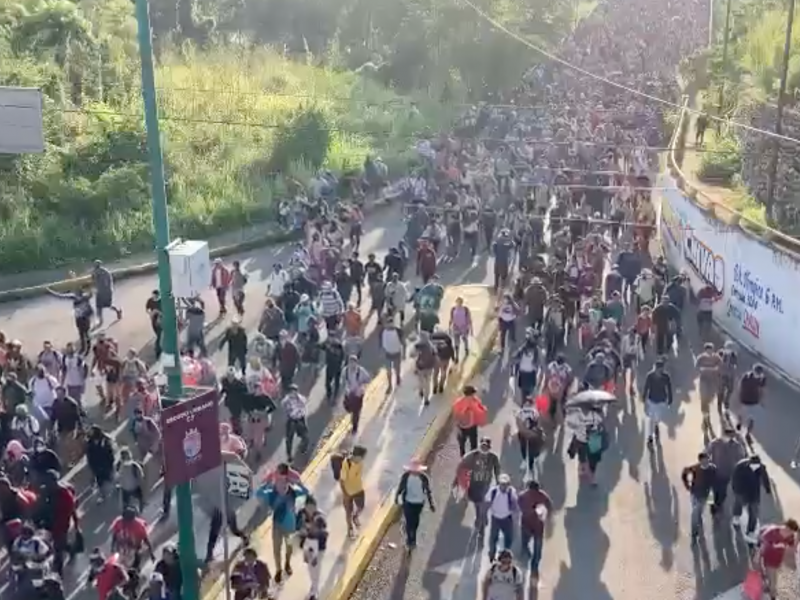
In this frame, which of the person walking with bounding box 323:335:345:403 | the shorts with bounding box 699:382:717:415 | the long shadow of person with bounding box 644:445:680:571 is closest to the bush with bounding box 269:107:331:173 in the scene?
the person walking with bounding box 323:335:345:403

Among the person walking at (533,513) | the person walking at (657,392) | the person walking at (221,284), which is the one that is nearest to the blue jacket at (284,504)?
the person walking at (533,513)

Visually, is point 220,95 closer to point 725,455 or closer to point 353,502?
point 353,502

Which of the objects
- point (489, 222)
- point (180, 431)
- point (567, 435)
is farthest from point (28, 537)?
point (489, 222)

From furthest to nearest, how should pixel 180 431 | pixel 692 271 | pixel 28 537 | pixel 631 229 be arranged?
pixel 631 229 → pixel 692 271 → pixel 28 537 → pixel 180 431

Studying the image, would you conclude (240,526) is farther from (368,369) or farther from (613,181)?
(613,181)

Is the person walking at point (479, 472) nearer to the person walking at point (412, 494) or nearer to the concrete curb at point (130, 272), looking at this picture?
the person walking at point (412, 494)

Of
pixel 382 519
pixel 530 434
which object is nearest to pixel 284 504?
pixel 382 519
